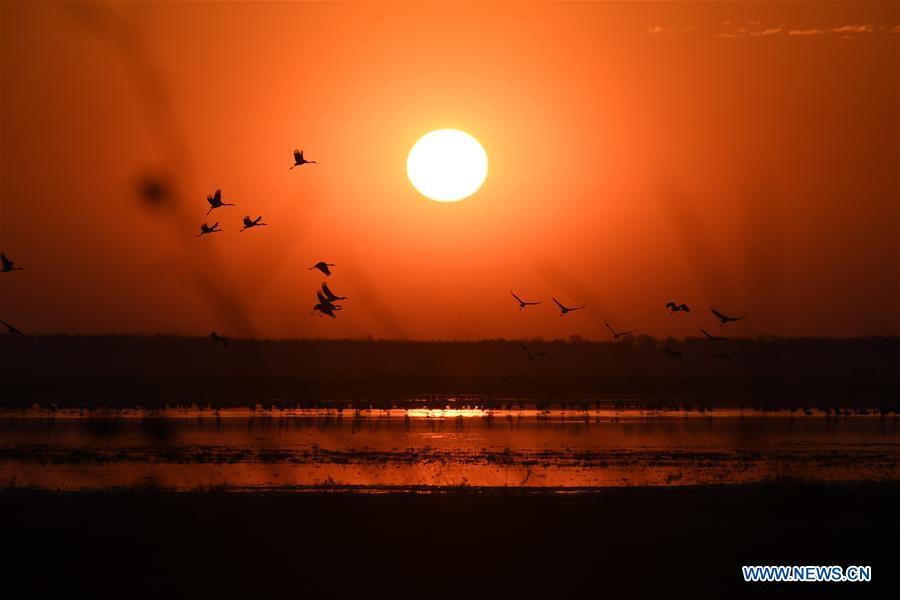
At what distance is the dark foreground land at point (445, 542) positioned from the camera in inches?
699

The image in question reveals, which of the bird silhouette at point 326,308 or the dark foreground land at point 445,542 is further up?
the bird silhouette at point 326,308

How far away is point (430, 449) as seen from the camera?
3509 cm

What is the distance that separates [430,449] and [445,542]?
575 inches

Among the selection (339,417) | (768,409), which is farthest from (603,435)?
(768,409)

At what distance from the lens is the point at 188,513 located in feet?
74.5

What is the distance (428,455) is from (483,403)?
90.0 feet

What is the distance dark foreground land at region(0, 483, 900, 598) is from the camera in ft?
58.3

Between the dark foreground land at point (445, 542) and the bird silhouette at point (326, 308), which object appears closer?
the dark foreground land at point (445, 542)

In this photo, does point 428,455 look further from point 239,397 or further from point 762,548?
point 239,397

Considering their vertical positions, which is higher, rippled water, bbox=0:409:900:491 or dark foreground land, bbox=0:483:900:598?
rippled water, bbox=0:409:900:491

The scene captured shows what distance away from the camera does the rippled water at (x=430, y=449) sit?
28.6 m

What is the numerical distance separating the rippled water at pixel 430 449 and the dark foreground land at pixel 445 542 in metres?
2.88

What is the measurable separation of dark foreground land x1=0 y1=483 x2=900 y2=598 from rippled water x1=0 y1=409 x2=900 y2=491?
2.88 meters

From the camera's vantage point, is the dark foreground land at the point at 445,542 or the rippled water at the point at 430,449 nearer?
the dark foreground land at the point at 445,542
